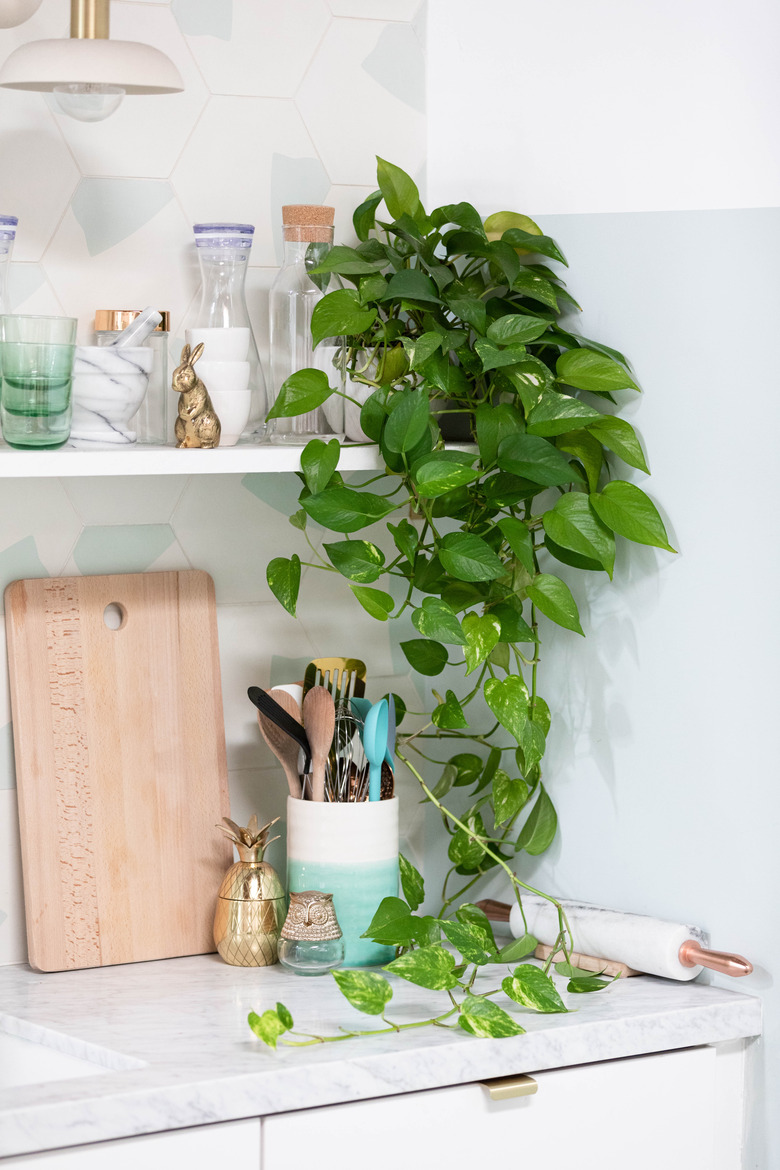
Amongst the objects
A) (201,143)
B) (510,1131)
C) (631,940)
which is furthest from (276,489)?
(510,1131)

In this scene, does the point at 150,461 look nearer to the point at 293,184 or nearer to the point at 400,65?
the point at 293,184

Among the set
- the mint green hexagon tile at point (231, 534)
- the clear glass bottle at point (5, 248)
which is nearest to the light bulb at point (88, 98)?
the clear glass bottle at point (5, 248)

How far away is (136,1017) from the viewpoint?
1255 millimetres

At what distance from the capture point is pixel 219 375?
1349mm

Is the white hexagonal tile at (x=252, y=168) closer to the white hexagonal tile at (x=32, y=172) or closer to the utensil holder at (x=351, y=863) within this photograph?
the white hexagonal tile at (x=32, y=172)

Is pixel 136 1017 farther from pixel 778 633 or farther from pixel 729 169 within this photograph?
pixel 729 169

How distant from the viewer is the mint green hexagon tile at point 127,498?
1.47 meters

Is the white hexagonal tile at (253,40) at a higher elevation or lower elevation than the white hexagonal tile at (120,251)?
higher

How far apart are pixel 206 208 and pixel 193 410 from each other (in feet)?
1.01

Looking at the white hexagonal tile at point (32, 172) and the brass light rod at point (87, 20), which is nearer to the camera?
the brass light rod at point (87, 20)

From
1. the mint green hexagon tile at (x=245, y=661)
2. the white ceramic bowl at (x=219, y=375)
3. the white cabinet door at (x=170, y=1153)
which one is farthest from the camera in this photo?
the mint green hexagon tile at (x=245, y=661)

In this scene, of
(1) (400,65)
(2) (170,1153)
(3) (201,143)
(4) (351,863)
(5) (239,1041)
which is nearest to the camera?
(2) (170,1153)

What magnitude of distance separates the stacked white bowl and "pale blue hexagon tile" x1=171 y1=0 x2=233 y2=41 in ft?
1.21

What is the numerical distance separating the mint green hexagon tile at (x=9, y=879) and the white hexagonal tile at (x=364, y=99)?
0.82 metres
